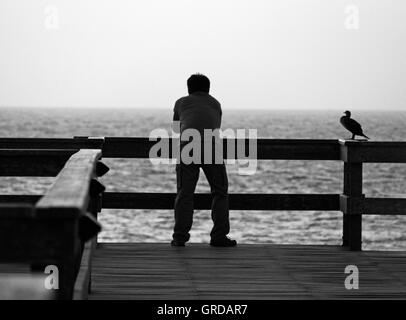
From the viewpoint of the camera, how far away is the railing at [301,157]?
9.67 metres

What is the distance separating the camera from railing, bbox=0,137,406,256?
31.7 ft

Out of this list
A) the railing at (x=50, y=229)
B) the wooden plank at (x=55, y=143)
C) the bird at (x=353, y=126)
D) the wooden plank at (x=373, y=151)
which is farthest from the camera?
the bird at (x=353, y=126)

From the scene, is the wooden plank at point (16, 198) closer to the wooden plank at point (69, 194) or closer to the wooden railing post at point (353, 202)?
the wooden plank at point (69, 194)

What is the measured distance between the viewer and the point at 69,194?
4.23 meters

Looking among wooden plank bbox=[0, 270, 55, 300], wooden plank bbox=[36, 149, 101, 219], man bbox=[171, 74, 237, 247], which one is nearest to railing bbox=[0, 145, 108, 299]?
wooden plank bbox=[36, 149, 101, 219]

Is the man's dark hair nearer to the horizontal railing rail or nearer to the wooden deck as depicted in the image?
the horizontal railing rail

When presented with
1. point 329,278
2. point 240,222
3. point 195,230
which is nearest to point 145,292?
point 329,278

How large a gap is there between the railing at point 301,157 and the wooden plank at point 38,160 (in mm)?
A: 1916

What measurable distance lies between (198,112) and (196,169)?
1.86 feet

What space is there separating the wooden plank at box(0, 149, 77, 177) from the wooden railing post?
3.31 m

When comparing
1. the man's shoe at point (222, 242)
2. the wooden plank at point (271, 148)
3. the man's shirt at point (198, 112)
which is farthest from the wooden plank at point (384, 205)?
the man's shirt at point (198, 112)

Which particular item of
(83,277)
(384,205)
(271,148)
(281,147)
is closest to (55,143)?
(271,148)

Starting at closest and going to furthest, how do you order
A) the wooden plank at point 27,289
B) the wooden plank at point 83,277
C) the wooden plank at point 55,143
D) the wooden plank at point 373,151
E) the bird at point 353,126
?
the wooden plank at point 83,277
the wooden plank at point 27,289
the wooden plank at point 55,143
the wooden plank at point 373,151
the bird at point 353,126

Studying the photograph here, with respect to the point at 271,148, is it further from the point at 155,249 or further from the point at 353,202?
the point at 155,249
